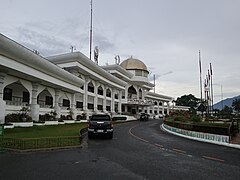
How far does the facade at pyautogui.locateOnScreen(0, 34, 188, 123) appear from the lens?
77.9 feet

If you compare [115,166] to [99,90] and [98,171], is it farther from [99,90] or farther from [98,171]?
[99,90]

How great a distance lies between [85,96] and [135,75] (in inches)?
1193

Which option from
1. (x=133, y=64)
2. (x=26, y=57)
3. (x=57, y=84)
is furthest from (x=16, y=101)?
(x=133, y=64)

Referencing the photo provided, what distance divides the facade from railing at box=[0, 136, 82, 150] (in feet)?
35.0

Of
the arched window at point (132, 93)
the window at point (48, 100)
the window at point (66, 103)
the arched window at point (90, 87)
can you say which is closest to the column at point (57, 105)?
the window at point (48, 100)

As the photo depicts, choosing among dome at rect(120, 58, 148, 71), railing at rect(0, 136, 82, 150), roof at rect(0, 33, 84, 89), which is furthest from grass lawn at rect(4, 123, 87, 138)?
dome at rect(120, 58, 148, 71)

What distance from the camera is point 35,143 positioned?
13273 mm

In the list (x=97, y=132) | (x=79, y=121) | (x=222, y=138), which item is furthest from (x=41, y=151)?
(x=79, y=121)

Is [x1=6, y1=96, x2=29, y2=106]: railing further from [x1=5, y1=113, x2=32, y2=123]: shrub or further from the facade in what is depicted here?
[x1=5, y1=113, x2=32, y2=123]: shrub

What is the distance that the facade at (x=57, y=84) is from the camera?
77.9 ft

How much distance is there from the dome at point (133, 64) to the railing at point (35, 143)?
59.7 meters

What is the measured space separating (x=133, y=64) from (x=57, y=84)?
43.5m

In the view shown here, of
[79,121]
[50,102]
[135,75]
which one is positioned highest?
[135,75]

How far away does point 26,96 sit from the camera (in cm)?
3053
